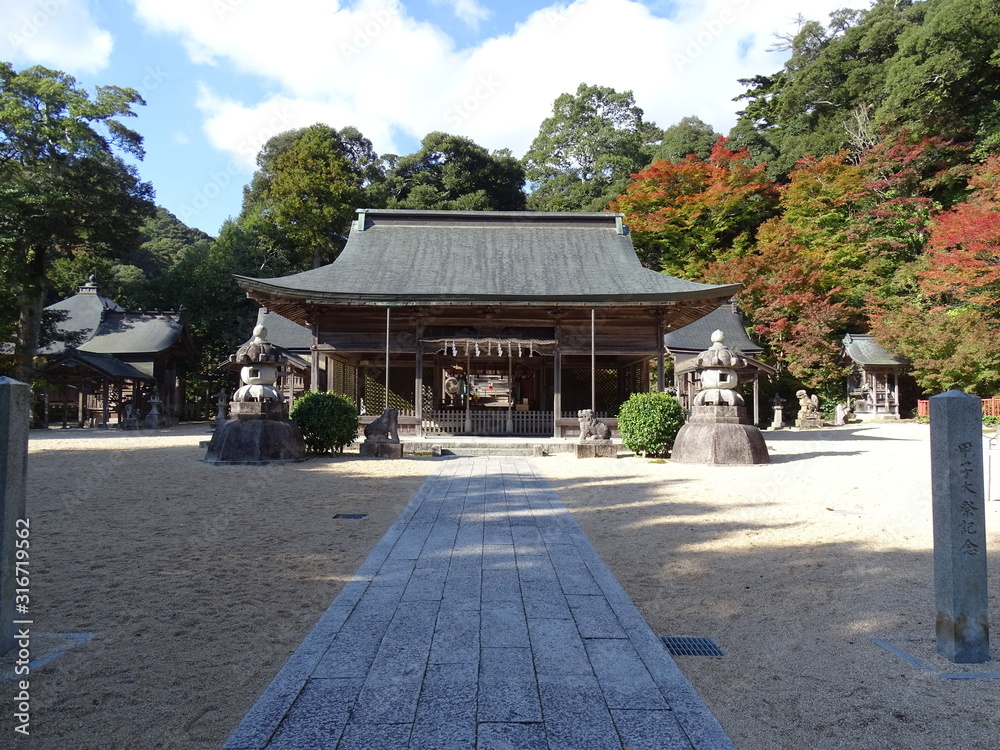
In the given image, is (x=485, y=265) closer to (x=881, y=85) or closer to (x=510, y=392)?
(x=510, y=392)

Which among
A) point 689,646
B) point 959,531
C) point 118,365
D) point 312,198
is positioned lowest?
point 689,646

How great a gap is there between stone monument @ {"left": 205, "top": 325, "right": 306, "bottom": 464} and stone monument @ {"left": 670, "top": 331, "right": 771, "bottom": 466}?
287 inches

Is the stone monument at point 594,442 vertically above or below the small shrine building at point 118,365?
below

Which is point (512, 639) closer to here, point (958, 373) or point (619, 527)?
point (619, 527)

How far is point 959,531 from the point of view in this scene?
2.86 m

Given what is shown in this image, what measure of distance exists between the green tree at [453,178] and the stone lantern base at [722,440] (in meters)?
26.3

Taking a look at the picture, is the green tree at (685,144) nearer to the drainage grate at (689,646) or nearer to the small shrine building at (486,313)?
the small shrine building at (486,313)

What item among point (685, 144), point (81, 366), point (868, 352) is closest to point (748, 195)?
point (685, 144)

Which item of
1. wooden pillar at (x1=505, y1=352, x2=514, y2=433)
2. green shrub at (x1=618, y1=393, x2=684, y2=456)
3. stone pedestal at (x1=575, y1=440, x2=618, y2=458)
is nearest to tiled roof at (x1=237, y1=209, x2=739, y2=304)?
wooden pillar at (x1=505, y1=352, x2=514, y2=433)

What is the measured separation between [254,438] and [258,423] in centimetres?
28

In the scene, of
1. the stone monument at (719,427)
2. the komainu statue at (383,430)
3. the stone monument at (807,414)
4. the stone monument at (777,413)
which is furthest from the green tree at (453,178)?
the stone monument at (719,427)

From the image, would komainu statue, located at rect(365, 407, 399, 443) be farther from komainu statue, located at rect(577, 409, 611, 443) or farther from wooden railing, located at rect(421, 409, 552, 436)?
wooden railing, located at rect(421, 409, 552, 436)

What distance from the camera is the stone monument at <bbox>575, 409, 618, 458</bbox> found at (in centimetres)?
1259

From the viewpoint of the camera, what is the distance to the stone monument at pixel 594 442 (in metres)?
12.6
